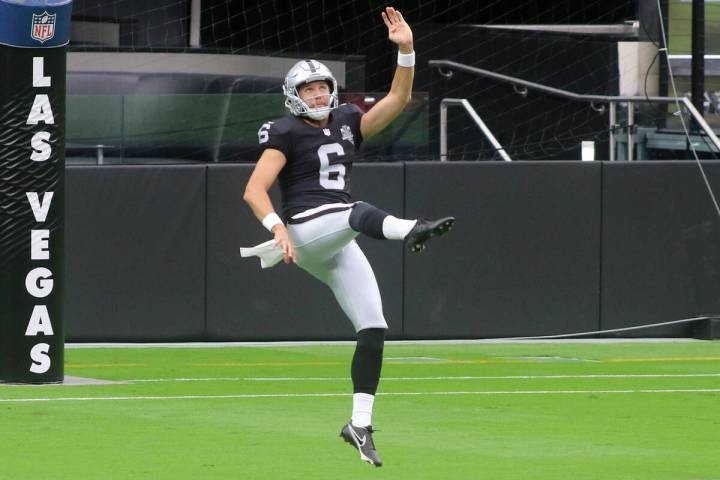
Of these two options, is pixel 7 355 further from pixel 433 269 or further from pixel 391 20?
pixel 433 269

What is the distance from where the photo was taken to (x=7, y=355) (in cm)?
1229

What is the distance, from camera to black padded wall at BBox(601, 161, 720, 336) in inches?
680

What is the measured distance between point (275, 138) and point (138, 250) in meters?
8.30

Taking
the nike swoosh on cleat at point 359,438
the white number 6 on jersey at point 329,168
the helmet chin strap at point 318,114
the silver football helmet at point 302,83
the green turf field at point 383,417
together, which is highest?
the silver football helmet at point 302,83

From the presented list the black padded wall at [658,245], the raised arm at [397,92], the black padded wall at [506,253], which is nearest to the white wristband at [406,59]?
the raised arm at [397,92]

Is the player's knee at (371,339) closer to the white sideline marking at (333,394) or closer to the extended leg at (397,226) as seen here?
the extended leg at (397,226)

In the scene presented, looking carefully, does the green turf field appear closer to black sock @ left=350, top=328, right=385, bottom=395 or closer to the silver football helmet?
black sock @ left=350, top=328, right=385, bottom=395

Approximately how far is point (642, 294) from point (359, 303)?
9.24 metres

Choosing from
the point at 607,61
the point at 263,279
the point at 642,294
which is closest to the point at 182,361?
the point at 263,279

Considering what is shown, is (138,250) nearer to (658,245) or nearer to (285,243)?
(658,245)

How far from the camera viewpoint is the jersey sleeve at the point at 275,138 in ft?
28.3

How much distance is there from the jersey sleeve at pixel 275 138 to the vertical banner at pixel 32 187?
3.88 m

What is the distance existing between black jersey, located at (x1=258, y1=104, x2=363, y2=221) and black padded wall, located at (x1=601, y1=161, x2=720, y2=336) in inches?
349

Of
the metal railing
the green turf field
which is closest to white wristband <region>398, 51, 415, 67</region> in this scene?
the green turf field
